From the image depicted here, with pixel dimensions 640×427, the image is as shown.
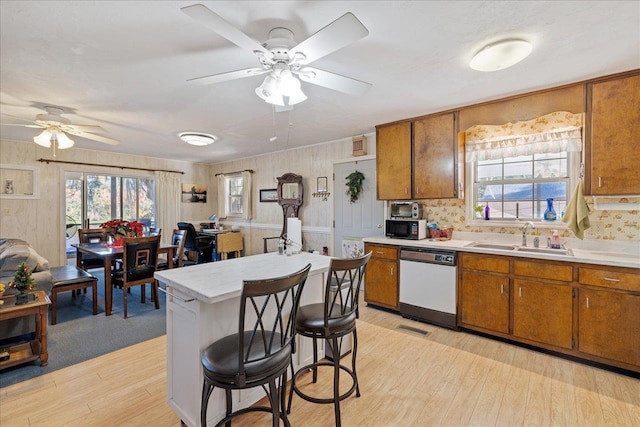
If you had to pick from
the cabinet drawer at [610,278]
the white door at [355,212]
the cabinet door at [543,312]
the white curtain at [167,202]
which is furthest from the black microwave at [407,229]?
the white curtain at [167,202]

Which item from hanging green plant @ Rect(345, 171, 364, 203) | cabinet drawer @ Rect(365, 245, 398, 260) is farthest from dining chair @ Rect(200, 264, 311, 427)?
hanging green plant @ Rect(345, 171, 364, 203)

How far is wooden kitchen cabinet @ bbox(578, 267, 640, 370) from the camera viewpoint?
2303 millimetres

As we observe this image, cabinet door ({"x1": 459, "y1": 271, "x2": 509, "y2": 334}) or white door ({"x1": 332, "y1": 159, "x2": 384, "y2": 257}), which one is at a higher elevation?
white door ({"x1": 332, "y1": 159, "x2": 384, "y2": 257})

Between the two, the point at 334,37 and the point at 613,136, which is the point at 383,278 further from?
the point at 334,37

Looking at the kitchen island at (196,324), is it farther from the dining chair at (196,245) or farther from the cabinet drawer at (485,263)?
the dining chair at (196,245)

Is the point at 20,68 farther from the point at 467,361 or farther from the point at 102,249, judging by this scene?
the point at 467,361

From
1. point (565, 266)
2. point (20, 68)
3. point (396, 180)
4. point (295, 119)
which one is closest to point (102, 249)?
point (20, 68)

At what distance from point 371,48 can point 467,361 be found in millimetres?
2732

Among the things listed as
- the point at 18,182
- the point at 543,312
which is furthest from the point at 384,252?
the point at 18,182

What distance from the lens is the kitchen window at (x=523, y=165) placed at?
9.92 ft

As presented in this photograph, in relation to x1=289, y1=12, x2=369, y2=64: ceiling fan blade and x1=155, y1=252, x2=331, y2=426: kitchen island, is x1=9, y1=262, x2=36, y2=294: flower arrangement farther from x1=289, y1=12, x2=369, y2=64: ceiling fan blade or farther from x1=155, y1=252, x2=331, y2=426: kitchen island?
x1=289, y1=12, x2=369, y2=64: ceiling fan blade

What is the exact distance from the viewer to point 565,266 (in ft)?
8.45

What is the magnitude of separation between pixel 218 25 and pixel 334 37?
58cm

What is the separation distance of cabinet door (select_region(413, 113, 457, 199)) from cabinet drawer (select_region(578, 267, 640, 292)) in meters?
1.39
